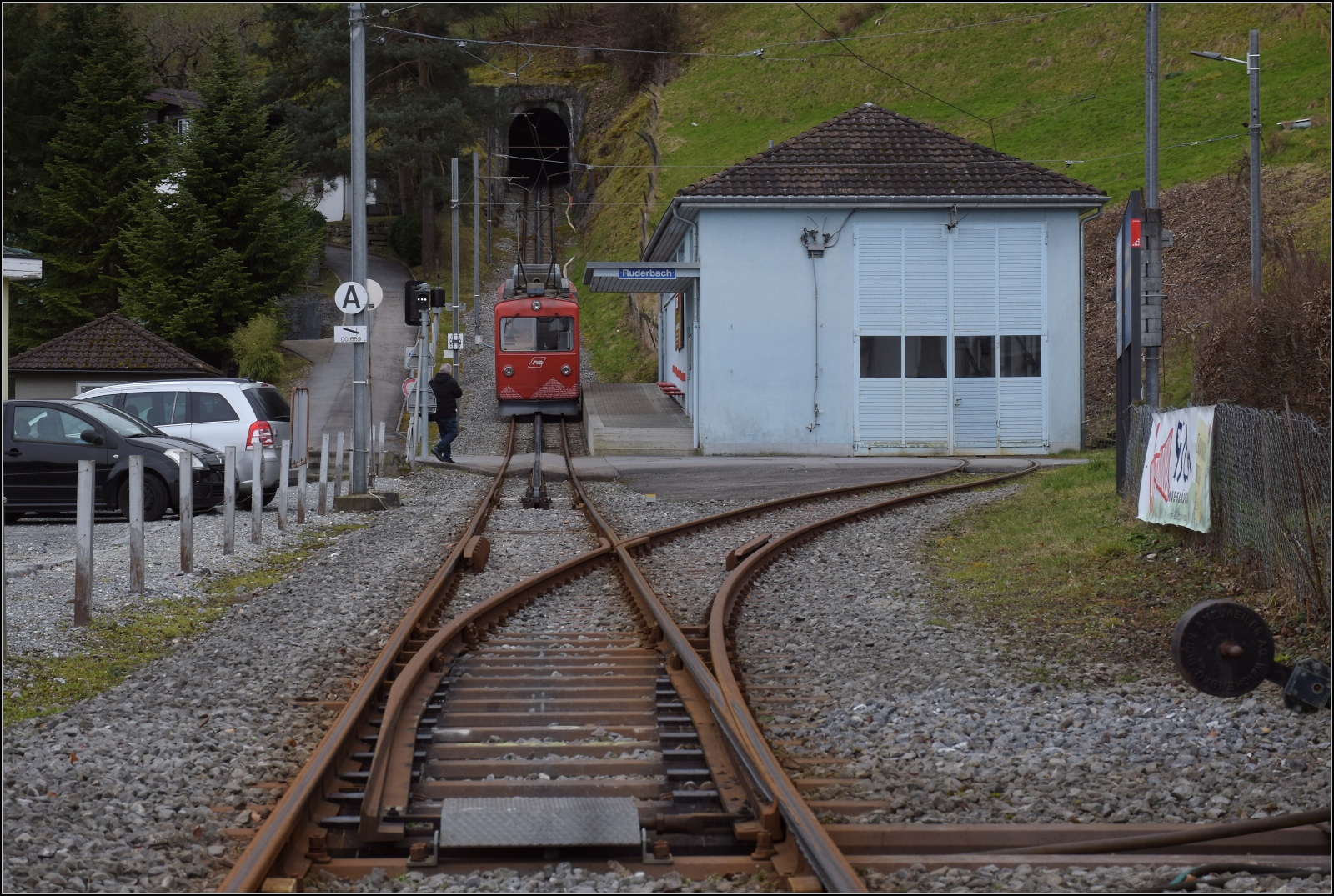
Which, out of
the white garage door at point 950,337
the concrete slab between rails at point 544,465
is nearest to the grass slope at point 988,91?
the white garage door at point 950,337

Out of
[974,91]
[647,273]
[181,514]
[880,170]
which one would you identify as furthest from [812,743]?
[974,91]

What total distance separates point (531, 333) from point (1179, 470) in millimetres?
22973

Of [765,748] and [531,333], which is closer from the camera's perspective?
[765,748]

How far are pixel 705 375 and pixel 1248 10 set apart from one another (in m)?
45.0

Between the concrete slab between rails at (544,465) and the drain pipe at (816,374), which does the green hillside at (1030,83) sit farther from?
the concrete slab between rails at (544,465)

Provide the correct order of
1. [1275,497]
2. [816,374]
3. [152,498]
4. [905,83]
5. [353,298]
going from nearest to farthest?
1. [1275,497]
2. [152,498]
3. [353,298]
4. [816,374]
5. [905,83]

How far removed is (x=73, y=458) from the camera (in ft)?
50.5

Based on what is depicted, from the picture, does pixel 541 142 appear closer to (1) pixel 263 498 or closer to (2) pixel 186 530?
(1) pixel 263 498

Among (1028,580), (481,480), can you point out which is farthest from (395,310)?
(1028,580)

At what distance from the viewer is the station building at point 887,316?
90.9 feet

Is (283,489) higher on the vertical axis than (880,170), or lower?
lower

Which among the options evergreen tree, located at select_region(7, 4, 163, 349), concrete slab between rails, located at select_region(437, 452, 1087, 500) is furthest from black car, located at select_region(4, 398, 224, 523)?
evergreen tree, located at select_region(7, 4, 163, 349)

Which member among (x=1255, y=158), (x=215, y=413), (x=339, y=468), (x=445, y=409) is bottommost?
(x=339, y=468)

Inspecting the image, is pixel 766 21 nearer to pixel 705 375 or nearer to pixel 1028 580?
pixel 705 375
